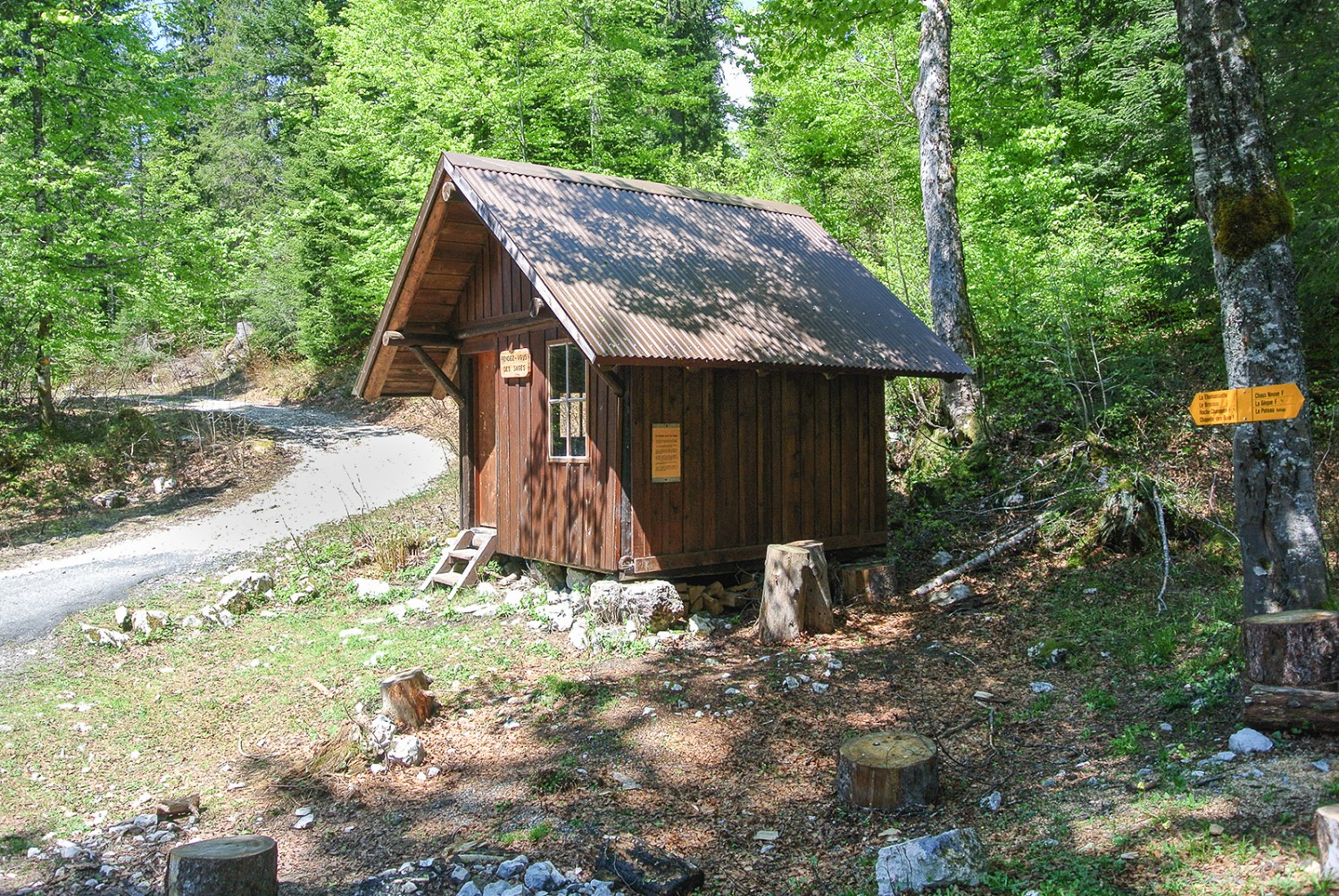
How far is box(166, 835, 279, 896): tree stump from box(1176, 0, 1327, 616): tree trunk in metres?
5.82

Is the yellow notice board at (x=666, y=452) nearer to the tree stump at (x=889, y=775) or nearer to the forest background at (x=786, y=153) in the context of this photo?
the tree stump at (x=889, y=775)

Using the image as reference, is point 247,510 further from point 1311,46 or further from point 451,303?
point 1311,46

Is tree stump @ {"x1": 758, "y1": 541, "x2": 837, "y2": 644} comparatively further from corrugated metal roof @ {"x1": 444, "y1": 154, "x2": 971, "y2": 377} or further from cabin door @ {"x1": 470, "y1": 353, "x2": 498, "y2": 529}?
cabin door @ {"x1": 470, "y1": 353, "x2": 498, "y2": 529}

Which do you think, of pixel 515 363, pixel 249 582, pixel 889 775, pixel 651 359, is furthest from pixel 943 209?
pixel 249 582

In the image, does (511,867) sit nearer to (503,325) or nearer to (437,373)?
(503,325)

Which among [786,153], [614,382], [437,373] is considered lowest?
[614,382]

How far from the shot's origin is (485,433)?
40.1ft

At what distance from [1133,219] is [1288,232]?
1037 centimetres

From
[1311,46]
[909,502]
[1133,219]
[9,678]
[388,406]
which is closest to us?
[9,678]

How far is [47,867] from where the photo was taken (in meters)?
4.84

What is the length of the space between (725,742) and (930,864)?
91.4 inches

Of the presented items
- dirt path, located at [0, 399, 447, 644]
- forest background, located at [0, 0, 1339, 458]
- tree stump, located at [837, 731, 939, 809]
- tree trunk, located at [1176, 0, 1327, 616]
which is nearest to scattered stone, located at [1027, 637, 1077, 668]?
tree trunk, located at [1176, 0, 1327, 616]

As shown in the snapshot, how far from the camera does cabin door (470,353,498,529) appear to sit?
11.9 metres

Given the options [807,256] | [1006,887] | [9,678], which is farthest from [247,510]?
[1006,887]
